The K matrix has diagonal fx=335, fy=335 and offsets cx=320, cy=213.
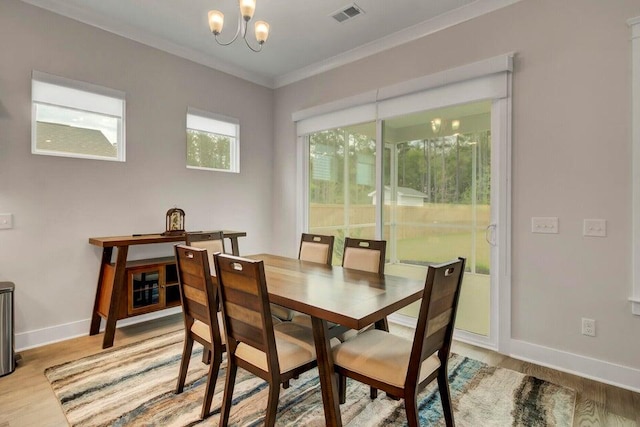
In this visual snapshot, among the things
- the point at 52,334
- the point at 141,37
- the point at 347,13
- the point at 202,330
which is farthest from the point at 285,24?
the point at 52,334

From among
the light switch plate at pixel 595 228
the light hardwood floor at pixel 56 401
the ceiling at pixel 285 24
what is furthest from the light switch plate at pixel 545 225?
the ceiling at pixel 285 24

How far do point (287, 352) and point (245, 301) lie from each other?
359 mm

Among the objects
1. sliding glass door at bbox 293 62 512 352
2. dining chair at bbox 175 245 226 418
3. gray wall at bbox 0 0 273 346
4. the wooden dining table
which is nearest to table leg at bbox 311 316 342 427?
the wooden dining table

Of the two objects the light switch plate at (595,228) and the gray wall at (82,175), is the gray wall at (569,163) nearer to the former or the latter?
the light switch plate at (595,228)

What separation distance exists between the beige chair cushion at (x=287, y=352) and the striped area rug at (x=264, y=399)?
1.49ft

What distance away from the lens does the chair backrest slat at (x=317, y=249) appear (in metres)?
2.91

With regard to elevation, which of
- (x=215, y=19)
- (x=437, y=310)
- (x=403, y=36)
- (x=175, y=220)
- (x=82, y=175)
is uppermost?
(x=403, y=36)

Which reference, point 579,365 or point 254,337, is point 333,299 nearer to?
point 254,337

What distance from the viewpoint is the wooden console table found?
9.53 feet

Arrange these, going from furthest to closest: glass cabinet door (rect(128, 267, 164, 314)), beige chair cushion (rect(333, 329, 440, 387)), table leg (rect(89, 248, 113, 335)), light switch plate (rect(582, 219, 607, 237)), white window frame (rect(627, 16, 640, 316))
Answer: table leg (rect(89, 248, 113, 335)) → glass cabinet door (rect(128, 267, 164, 314)) → light switch plate (rect(582, 219, 607, 237)) → white window frame (rect(627, 16, 640, 316)) → beige chair cushion (rect(333, 329, 440, 387))

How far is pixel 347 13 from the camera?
10.0 feet

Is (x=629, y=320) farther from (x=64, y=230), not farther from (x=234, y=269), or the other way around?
(x=64, y=230)

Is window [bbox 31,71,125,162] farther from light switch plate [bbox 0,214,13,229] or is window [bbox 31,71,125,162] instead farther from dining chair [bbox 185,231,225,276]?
dining chair [bbox 185,231,225,276]

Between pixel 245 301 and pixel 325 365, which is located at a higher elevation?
pixel 245 301
